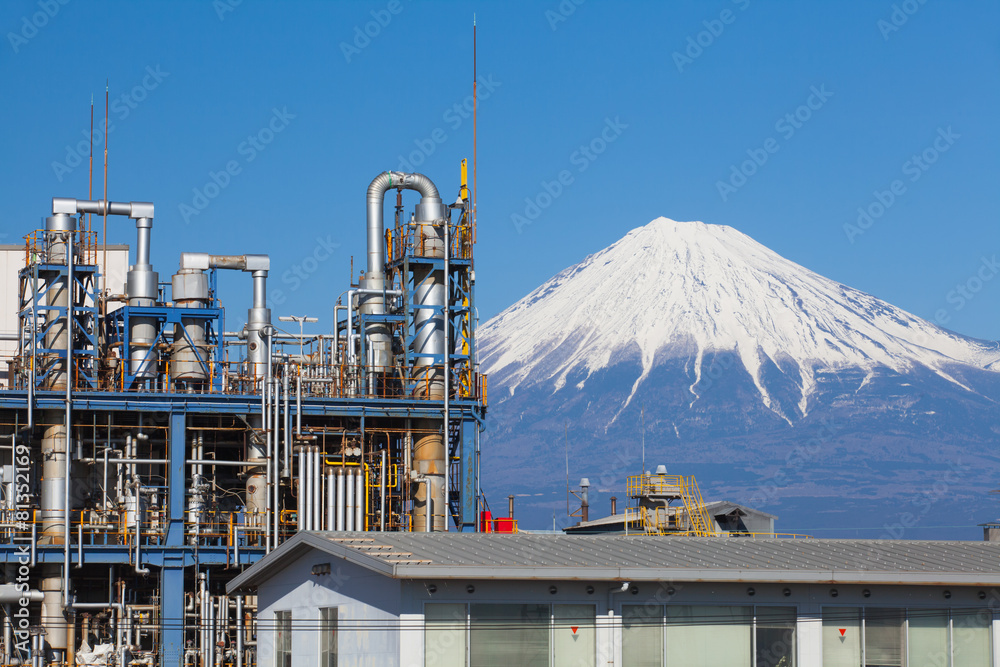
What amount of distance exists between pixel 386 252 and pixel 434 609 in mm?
28658

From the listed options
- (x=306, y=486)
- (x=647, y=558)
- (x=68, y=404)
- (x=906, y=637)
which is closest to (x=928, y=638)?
(x=906, y=637)

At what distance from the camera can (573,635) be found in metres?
31.5

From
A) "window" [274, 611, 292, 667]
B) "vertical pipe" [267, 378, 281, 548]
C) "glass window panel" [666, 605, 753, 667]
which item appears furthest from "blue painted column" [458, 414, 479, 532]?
"glass window panel" [666, 605, 753, 667]

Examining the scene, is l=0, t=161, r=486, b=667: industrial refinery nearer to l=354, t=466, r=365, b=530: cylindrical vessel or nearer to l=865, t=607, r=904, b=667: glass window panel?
l=354, t=466, r=365, b=530: cylindrical vessel

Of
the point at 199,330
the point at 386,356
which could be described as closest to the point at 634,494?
the point at 386,356

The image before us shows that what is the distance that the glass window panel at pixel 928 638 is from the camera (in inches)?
1316

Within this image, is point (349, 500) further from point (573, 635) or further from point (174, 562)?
point (573, 635)

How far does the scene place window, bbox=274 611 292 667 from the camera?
117ft

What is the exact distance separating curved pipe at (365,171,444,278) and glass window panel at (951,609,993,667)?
28359 mm

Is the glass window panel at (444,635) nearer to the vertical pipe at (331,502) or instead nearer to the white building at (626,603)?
the white building at (626,603)

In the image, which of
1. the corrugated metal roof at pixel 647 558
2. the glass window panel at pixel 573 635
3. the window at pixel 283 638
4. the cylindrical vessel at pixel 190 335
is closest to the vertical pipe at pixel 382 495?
the cylindrical vessel at pixel 190 335

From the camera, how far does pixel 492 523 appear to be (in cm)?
5525

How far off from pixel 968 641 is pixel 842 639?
305cm

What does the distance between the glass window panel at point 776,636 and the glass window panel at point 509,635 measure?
4973 millimetres
